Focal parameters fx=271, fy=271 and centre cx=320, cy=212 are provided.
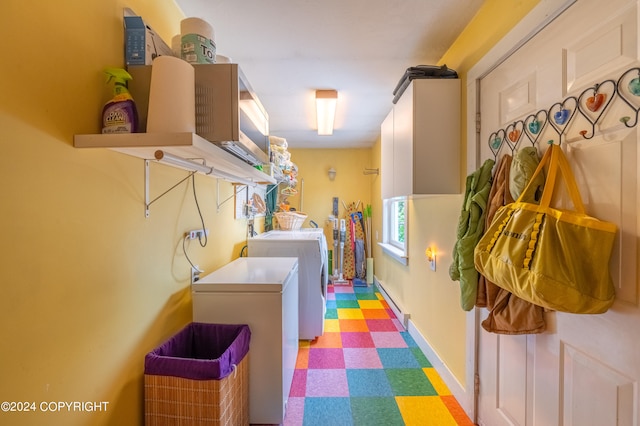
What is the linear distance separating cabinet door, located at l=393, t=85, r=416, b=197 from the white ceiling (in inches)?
12.6

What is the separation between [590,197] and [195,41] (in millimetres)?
1557

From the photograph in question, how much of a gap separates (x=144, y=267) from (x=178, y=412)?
0.62m

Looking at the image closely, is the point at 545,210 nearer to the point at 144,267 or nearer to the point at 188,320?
the point at 144,267

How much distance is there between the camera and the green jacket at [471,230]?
1.27 metres

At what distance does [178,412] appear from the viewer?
44.6 inches

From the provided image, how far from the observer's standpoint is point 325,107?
2.60 m

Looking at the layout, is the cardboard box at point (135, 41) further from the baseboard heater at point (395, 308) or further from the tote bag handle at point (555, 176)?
the baseboard heater at point (395, 308)

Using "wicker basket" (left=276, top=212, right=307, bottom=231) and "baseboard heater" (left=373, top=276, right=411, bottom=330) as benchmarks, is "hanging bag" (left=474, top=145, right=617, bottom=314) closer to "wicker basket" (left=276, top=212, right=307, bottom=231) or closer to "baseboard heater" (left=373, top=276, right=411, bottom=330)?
"baseboard heater" (left=373, top=276, right=411, bottom=330)

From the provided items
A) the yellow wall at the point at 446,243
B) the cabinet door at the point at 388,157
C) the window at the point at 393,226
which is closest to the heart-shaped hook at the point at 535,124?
the yellow wall at the point at 446,243

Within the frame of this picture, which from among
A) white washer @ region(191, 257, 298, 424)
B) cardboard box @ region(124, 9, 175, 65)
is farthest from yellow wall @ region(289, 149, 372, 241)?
cardboard box @ region(124, 9, 175, 65)

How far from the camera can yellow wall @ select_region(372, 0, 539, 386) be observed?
4.54ft

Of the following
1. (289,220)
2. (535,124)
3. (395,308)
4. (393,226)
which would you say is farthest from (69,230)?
(393,226)

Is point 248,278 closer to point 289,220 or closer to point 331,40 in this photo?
point 331,40

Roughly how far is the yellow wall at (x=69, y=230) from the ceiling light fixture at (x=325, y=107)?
4.65 feet
